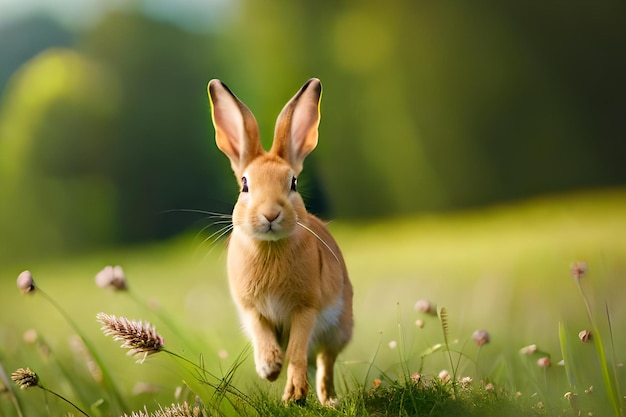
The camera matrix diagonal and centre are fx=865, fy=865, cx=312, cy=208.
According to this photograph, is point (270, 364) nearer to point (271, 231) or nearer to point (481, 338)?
point (271, 231)

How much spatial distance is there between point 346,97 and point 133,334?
4.01ft

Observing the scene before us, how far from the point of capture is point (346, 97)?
2.75 meters

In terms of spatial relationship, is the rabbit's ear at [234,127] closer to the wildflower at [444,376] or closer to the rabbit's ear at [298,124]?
the rabbit's ear at [298,124]

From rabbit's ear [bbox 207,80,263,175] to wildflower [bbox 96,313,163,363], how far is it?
0.42 meters

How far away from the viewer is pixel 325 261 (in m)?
2.05

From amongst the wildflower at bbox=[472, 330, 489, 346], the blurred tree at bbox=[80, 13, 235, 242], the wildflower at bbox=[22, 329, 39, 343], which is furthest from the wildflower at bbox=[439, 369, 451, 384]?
Answer: the wildflower at bbox=[22, 329, 39, 343]

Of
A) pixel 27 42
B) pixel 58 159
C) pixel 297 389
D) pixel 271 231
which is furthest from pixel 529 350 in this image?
pixel 27 42

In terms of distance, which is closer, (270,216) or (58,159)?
(270,216)

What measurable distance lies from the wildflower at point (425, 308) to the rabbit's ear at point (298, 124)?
0.52m

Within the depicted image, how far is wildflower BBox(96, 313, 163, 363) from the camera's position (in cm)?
180

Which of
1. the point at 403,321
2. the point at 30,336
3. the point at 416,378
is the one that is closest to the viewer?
the point at 416,378

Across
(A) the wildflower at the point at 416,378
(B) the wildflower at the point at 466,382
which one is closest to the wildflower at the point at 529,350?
(B) the wildflower at the point at 466,382

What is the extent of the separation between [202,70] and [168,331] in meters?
0.91

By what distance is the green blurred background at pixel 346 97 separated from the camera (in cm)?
278
